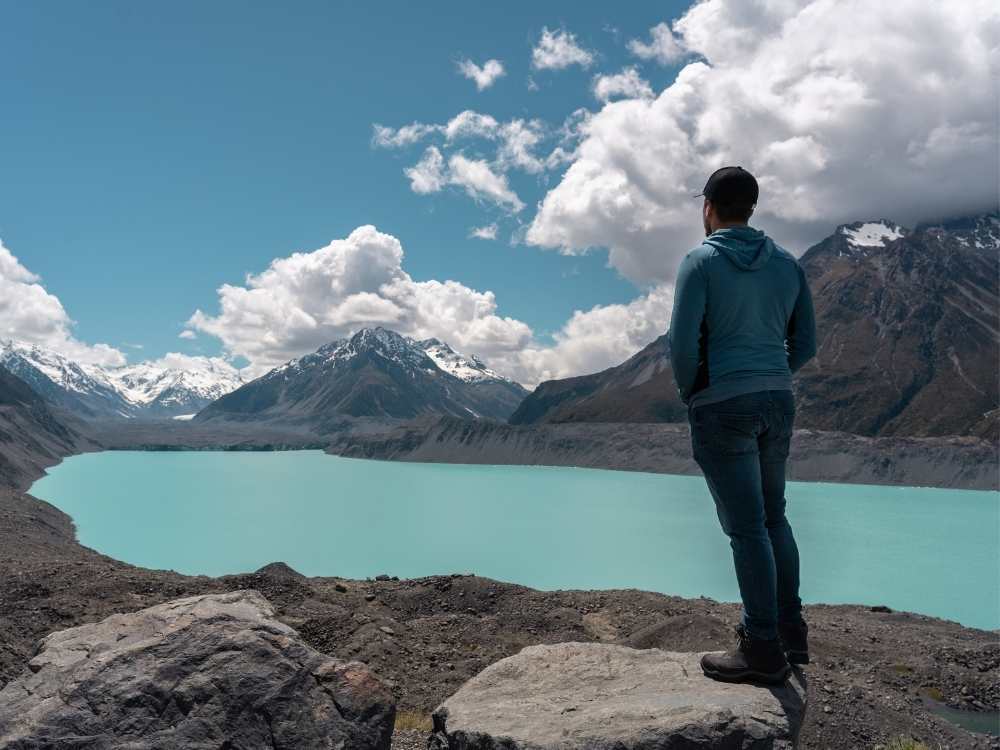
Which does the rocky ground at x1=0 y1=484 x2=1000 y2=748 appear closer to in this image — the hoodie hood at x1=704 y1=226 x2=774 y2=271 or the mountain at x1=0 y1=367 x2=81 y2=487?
the hoodie hood at x1=704 y1=226 x2=774 y2=271

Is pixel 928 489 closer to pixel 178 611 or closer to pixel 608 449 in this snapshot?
pixel 608 449

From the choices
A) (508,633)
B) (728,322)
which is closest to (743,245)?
(728,322)

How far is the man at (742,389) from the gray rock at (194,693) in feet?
9.50

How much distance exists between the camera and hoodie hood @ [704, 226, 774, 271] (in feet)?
16.3

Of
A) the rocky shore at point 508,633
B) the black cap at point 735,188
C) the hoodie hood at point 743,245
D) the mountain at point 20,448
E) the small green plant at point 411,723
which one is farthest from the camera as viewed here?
the mountain at point 20,448

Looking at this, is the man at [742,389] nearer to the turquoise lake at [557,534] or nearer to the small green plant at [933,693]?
the small green plant at [933,693]

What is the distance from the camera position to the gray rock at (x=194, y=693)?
15.9ft

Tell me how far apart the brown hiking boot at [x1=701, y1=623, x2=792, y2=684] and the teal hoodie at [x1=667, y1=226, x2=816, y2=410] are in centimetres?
171

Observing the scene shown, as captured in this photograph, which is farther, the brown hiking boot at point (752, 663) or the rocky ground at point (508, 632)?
the rocky ground at point (508, 632)

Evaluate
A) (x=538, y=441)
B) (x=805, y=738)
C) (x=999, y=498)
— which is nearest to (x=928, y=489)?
(x=999, y=498)

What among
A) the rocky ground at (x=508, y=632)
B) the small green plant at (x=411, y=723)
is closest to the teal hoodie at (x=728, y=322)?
the small green plant at (x=411, y=723)

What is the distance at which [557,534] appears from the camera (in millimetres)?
62406

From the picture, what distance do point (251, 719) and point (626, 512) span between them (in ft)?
252

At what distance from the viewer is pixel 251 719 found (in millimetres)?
5117
